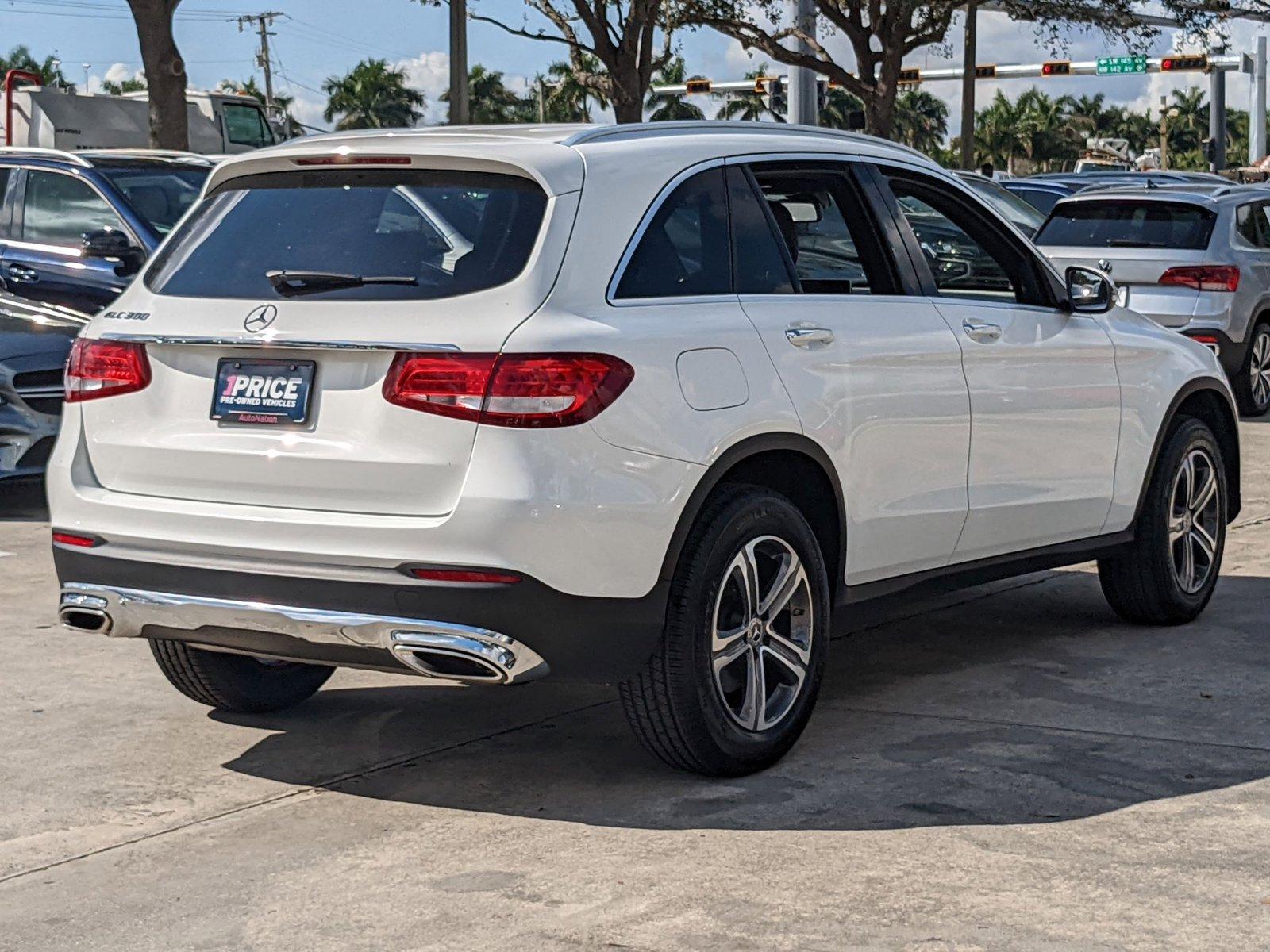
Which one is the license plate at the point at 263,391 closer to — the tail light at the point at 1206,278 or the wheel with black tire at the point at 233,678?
the wheel with black tire at the point at 233,678

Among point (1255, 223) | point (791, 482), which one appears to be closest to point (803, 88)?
point (1255, 223)

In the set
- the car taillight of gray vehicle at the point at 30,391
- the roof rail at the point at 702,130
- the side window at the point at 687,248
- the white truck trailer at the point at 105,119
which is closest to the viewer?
the side window at the point at 687,248

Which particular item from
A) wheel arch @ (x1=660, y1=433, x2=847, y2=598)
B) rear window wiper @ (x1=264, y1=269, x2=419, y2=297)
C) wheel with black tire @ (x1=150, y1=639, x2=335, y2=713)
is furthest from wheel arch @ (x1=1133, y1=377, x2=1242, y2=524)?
rear window wiper @ (x1=264, y1=269, x2=419, y2=297)

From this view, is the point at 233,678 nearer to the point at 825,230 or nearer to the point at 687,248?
the point at 687,248

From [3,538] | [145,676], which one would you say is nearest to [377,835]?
[145,676]

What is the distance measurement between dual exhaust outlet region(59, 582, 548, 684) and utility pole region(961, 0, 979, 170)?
34.1 metres

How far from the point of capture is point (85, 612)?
16.5ft

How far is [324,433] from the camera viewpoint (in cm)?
466

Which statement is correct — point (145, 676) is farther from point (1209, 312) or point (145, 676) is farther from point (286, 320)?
point (1209, 312)

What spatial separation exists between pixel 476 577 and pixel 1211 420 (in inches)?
156

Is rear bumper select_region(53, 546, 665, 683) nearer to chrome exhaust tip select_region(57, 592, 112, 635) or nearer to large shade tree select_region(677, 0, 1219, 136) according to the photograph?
chrome exhaust tip select_region(57, 592, 112, 635)

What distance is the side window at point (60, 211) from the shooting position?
1244 cm

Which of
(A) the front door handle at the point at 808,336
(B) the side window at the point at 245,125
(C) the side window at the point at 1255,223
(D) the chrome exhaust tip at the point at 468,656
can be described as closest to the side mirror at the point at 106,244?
(A) the front door handle at the point at 808,336

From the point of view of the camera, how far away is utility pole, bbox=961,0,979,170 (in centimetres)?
3791
